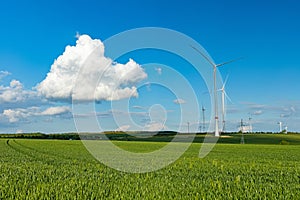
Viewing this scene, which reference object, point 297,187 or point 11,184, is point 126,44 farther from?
point 297,187

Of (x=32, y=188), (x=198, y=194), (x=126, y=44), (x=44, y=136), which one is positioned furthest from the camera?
(x=44, y=136)

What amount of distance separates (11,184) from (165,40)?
14446mm

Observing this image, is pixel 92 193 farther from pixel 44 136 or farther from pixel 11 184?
pixel 44 136

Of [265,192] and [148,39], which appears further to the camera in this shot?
[148,39]

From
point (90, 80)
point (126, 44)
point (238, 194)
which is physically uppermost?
point (126, 44)

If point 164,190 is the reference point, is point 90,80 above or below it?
above

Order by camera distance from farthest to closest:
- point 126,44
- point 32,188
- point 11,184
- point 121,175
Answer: point 126,44 < point 121,175 < point 11,184 < point 32,188

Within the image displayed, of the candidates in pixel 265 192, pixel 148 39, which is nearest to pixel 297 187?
pixel 265 192

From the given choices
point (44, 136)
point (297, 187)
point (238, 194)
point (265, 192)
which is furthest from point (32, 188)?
point (44, 136)

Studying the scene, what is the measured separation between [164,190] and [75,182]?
3129mm

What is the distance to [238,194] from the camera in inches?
380

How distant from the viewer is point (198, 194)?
946cm

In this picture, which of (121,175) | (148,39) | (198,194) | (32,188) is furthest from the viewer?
(148,39)

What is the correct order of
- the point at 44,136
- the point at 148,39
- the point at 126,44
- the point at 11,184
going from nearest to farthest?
the point at 11,184, the point at 126,44, the point at 148,39, the point at 44,136
